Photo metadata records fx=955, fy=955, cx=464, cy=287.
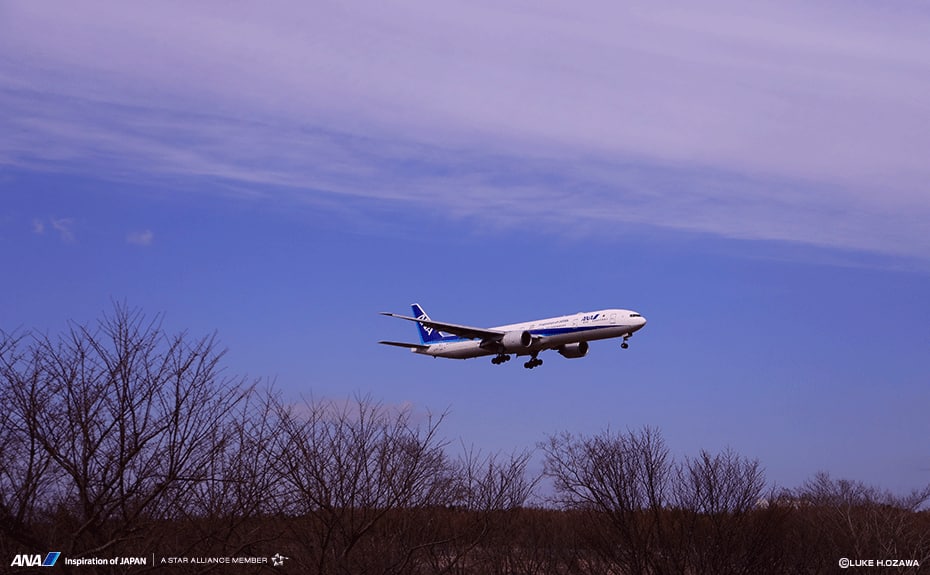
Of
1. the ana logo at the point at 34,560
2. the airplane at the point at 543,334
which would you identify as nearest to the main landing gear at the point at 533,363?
the airplane at the point at 543,334

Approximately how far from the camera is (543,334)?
68.1 metres

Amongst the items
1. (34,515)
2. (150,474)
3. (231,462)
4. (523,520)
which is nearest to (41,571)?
(34,515)

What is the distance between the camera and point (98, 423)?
15438 millimetres

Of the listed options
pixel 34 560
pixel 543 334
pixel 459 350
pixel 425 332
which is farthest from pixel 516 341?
pixel 34 560

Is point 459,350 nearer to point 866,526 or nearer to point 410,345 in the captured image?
point 410,345

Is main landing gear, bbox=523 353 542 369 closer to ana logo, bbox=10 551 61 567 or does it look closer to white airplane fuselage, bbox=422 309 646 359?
white airplane fuselage, bbox=422 309 646 359

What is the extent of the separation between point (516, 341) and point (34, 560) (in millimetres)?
52491

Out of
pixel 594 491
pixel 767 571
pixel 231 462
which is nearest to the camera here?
pixel 231 462

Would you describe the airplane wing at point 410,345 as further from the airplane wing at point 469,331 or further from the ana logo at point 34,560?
the ana logo at point 34,560

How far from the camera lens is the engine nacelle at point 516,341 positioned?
66.1 metres

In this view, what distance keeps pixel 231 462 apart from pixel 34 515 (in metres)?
5.10

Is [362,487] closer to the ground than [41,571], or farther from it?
farther from it

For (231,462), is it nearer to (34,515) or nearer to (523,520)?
(34,515)

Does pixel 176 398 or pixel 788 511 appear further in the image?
pixel 788 511
